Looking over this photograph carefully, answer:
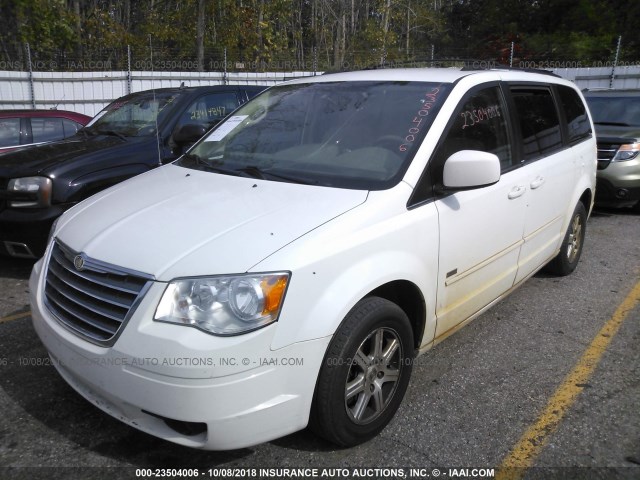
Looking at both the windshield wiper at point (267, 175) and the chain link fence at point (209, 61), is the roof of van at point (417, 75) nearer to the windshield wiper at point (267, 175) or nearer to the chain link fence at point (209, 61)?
the windshield wiper at point (267, 175)

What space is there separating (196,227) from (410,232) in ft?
3.38

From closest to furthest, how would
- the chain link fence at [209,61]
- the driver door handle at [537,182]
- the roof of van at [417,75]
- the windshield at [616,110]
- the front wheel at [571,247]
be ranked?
the roof of van at [417,75] → the driver door handle at [537,182] → the front wheel at [571,247] → the windshield at [616,110] → the chain link fence at [209,61]

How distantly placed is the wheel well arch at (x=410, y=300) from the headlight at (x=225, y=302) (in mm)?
667

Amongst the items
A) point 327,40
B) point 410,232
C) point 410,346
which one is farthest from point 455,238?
point 327,40

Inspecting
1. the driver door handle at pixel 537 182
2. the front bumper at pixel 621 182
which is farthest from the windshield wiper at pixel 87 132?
the front bumper at pixel 621 182

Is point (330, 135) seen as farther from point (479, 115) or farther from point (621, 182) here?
point (621, 182)

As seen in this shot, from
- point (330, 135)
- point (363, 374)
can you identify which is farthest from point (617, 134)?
point (363, 374)

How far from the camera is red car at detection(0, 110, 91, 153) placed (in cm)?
699

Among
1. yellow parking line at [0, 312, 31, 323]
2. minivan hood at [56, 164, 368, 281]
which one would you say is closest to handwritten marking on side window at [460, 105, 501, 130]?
minivan hood at [56, 164, 368, 281]

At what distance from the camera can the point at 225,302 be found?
2145 mm

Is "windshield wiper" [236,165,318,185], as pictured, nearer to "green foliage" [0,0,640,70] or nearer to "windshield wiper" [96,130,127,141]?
"windshield wiper" [96,130,127,141]

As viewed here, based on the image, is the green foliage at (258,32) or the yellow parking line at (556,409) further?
the green foliage at (258,32)

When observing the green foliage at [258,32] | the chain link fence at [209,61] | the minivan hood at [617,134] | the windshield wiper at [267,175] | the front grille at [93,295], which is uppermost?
the green foliage at [258,32]

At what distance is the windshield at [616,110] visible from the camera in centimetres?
819
